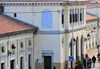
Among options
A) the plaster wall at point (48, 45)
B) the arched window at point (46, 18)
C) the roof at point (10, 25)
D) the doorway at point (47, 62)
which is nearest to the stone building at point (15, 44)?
the roof at point (10, 25)

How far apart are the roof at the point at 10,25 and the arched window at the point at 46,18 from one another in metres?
1.38

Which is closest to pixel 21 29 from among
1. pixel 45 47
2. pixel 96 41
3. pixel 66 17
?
pixel 45 47

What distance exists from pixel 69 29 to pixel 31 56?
5.68 m

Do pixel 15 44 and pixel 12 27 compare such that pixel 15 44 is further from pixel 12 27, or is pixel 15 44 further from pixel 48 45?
pixel 48 45

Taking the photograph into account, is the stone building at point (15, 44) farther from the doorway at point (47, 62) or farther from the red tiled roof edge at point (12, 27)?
the doorway at point (47, 62)

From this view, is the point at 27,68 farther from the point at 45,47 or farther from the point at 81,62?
the point at 81,62

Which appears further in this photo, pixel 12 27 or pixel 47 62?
pixel 47 62

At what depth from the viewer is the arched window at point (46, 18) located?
1692 inches

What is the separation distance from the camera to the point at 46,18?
4297cm

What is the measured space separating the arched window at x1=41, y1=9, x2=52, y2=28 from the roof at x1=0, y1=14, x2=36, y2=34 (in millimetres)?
1377

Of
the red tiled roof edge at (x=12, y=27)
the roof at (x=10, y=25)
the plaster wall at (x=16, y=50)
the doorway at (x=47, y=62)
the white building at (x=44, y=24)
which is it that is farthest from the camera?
the doorway at (x=47, y=62)

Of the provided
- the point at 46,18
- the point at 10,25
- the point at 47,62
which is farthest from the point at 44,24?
the point at 10,25

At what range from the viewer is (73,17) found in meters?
48.2

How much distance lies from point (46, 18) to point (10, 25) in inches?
203
